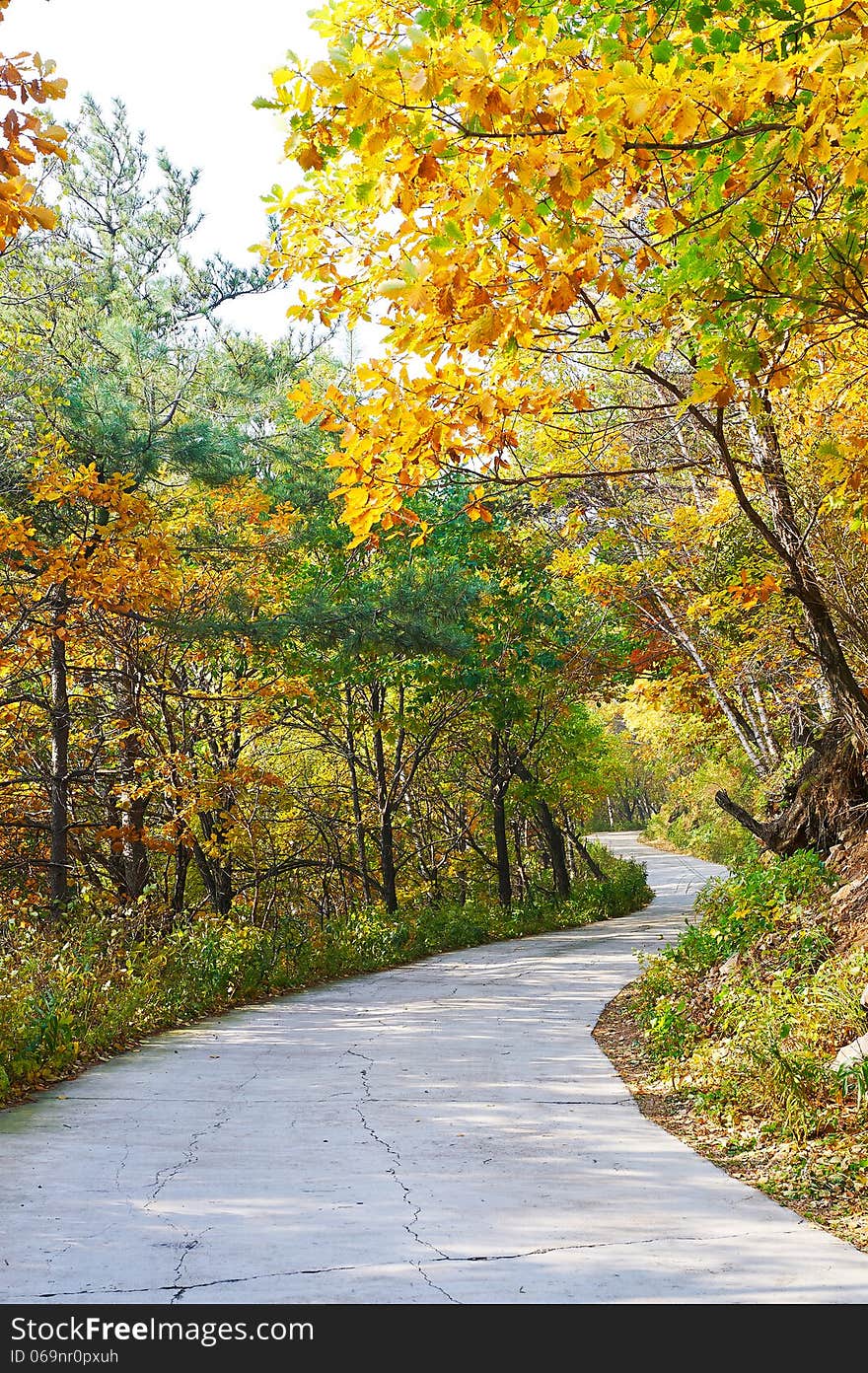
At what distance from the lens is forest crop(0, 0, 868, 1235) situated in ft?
10.7

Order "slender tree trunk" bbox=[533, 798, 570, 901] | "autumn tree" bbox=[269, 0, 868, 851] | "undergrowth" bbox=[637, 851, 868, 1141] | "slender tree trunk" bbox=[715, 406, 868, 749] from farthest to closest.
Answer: "slender tree trunk" bbox=[533, 798, 570, 901] → "slender tree trunk" bbox=[715, 406, 868, 749] → "undergrowth" bbox=[637, 851, 868, 1141] → "autumn tree" bbox=[269, 0, 868, 851]

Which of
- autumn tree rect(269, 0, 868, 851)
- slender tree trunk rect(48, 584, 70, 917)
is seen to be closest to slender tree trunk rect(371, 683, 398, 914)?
slender tree trunk rect(48, 584, 70, 917)

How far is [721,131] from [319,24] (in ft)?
4.73

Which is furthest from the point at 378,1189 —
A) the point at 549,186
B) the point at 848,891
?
the point at 848,891

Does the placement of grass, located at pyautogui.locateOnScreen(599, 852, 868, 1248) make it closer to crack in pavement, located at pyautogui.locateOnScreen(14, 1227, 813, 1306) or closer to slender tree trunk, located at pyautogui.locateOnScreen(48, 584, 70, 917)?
crack in pavement, located at pyautogui.locateOnScreen(14, 1227, 813, 1306)

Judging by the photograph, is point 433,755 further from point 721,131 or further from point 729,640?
point 721,131

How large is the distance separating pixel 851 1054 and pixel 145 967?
6.34m

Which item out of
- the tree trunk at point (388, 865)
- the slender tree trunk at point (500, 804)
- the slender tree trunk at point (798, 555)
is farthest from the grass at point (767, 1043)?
the slender tree trunk at point (500, 804)

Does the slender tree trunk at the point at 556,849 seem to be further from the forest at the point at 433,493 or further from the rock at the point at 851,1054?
the rock at the point at 851,1054

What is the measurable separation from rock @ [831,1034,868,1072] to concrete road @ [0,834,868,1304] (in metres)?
0.90

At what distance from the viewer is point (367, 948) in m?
13.7

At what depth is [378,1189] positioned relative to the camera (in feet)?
14.5

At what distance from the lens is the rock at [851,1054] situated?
5119 mm
